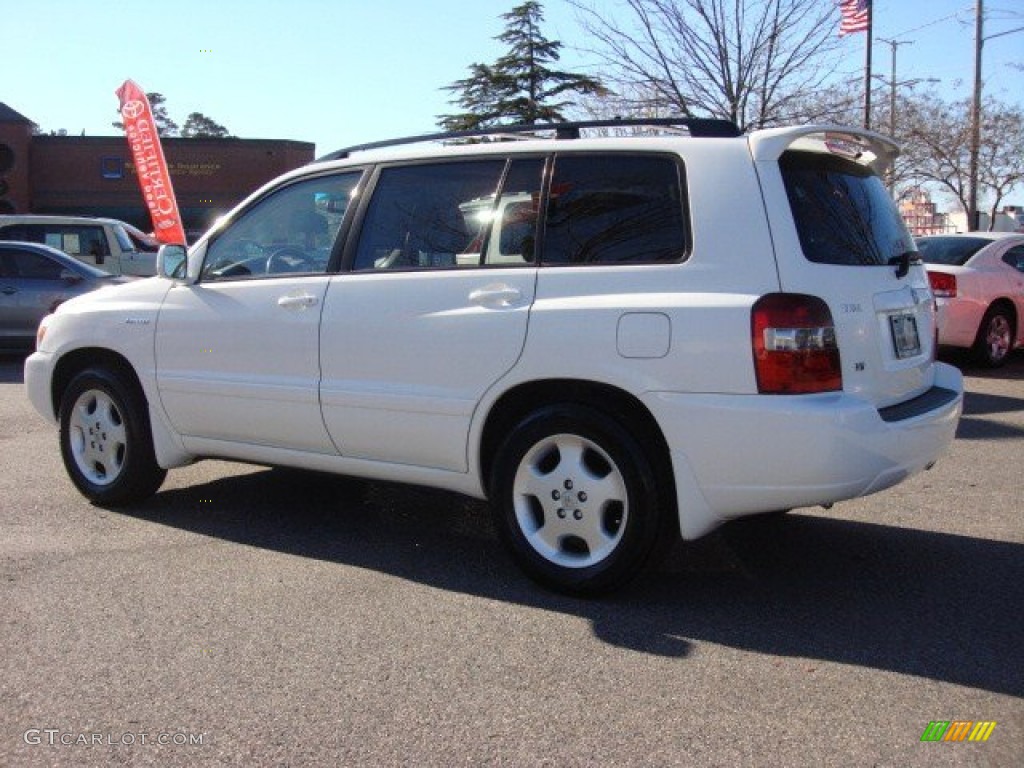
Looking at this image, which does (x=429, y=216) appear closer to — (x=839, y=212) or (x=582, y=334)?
(x=582, y=334)

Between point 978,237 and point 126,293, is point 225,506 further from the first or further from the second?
point 978,237

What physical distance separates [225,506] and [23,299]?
9.20m

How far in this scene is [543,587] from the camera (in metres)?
4.41

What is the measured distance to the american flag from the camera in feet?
61.7

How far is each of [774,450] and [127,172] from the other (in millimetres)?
44021

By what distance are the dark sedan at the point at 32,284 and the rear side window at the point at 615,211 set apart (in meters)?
10.7

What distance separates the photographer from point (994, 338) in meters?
11.8

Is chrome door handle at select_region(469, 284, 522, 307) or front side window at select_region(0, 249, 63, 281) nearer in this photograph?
chrome door handle at select_region(469, 284, 522, 307)

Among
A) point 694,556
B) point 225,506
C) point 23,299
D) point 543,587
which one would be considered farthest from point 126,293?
point 23,299

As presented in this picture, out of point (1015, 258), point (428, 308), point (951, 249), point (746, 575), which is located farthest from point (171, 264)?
point (1015, 258)

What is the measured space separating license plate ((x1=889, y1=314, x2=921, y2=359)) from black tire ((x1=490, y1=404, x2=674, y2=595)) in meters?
1.15

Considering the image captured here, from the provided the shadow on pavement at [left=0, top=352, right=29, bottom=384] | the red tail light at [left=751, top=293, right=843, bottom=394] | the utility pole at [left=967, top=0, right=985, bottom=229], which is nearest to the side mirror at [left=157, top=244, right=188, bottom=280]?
the red tail light at [left=751, top=293, right=843, bottom=394]

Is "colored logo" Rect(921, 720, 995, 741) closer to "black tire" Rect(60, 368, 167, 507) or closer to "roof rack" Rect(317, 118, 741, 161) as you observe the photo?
"roof rack" Rect(317, 118, 741, 161)

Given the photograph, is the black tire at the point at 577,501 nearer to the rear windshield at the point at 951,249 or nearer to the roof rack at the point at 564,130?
the roof rack at the point at 564,130
